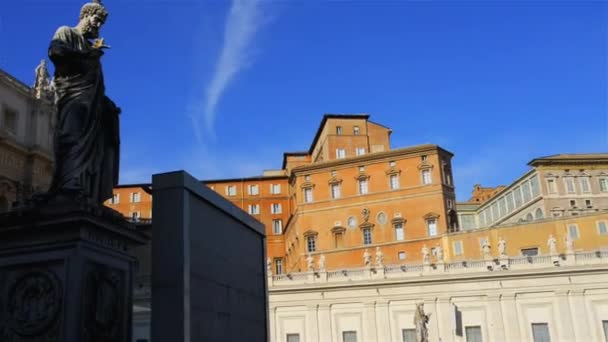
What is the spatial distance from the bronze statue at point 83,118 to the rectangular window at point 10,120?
49.3 meters

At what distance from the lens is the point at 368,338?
143 ft

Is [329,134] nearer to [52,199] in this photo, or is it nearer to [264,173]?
[264,173]

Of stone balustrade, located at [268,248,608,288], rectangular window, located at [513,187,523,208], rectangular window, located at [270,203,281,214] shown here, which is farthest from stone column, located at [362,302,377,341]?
rectangular window, located at [270,203,281,214]

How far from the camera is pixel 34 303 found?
645 centimetres

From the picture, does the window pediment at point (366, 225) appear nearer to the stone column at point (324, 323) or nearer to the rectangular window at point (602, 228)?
the stone column at point (324, 323)

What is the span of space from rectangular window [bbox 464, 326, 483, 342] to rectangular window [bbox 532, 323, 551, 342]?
3.45 meters

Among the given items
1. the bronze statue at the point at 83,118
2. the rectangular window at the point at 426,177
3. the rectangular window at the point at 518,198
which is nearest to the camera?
the bronze statue at the point at 83,118

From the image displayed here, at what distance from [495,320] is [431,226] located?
61.5 feet

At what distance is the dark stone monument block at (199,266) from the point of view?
23.1 feet

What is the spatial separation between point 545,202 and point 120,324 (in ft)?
209

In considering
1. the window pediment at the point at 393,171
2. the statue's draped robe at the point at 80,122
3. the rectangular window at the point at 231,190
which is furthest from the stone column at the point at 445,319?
the rectangular window at the point at 231,190

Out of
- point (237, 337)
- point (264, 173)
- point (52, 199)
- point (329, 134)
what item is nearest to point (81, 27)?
point (52, 199)

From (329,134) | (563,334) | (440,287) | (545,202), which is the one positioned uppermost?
(329,134)

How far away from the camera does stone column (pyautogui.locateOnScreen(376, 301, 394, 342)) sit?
43250 mm
